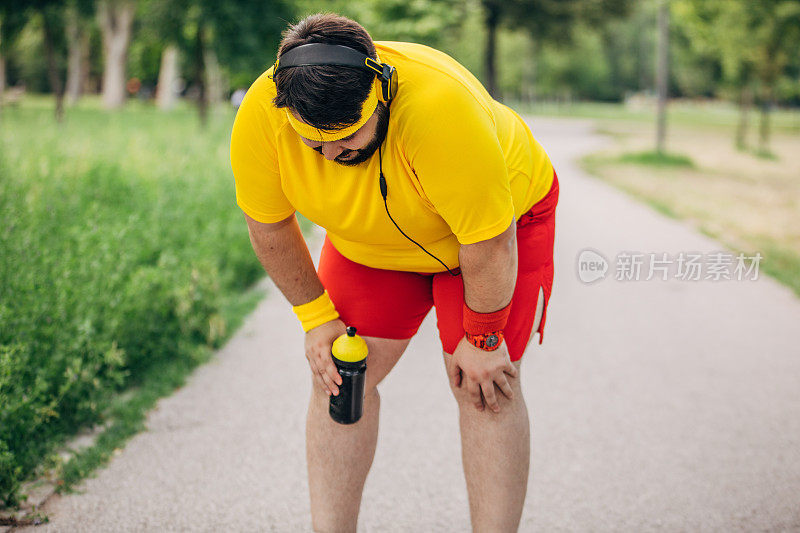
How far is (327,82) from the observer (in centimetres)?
154

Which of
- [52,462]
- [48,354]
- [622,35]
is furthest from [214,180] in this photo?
[622,35]

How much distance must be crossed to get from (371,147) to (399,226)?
252 mm

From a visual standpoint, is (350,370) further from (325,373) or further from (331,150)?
(331,150)

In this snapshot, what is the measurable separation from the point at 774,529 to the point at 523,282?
1.48 m

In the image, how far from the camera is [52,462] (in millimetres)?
2934

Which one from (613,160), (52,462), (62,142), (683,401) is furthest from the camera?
(613,160)

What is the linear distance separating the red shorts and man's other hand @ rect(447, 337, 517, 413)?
8cm

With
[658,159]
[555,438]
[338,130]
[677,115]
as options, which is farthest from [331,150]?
[677,115]

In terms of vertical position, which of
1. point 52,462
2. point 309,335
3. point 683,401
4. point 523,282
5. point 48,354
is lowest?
point 683,401

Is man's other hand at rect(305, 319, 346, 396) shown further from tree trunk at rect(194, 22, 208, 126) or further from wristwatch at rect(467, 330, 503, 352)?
tree trunk at rect(194, 22, 208, 126)

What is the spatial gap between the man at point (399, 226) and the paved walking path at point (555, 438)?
2.21 ft

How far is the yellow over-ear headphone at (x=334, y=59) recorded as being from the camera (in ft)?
5.08

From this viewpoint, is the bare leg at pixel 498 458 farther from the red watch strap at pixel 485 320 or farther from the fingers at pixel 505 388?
the red watch strap at pixel 485 320

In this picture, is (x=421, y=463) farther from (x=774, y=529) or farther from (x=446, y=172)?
(x=446, y=172)
